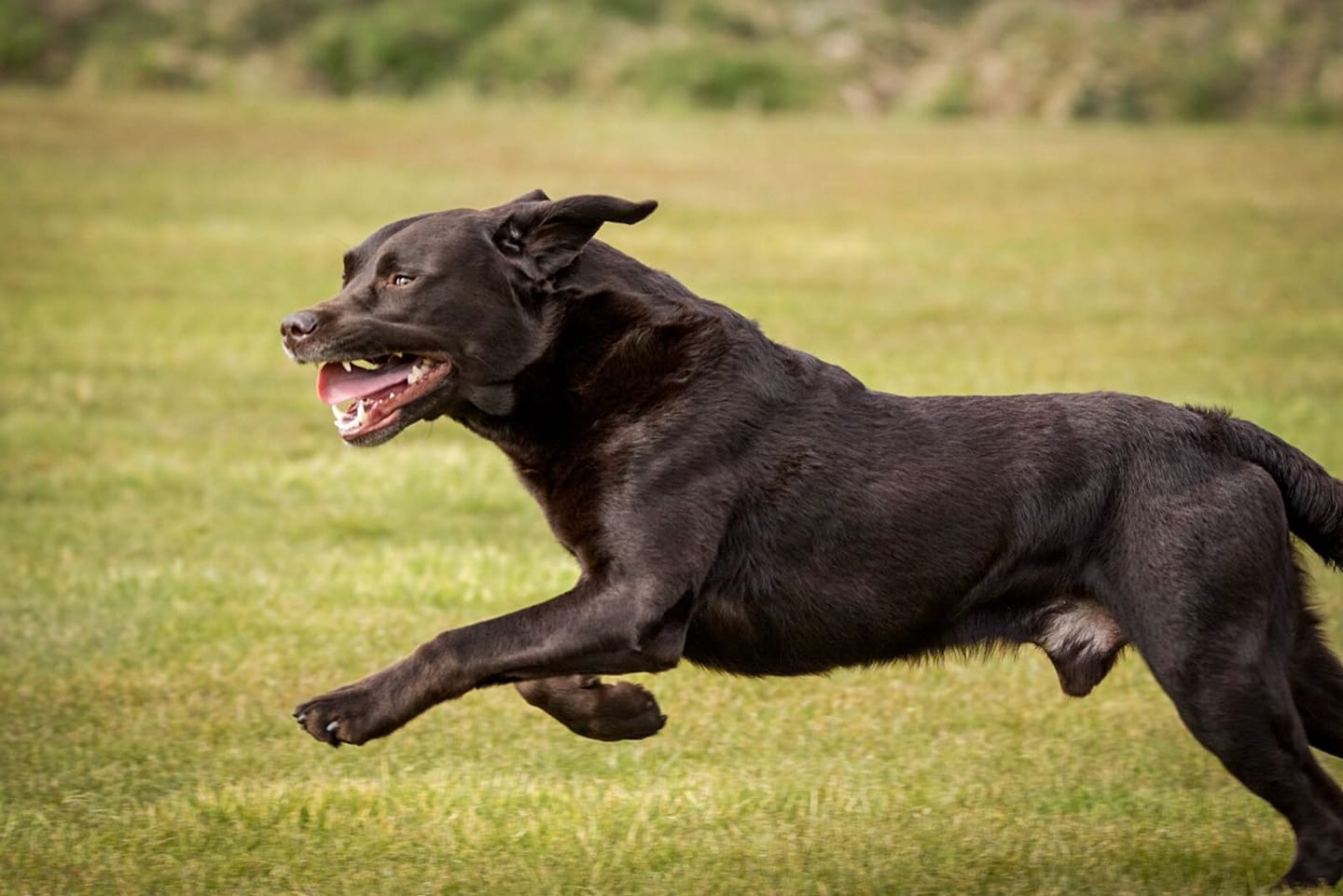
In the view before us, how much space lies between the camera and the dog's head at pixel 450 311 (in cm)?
498

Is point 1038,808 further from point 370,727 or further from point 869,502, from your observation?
point 370,727

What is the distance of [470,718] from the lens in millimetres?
6801

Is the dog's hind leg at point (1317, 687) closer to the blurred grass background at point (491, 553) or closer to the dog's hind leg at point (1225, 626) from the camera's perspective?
the dog's hind leg at point (1225, 626)

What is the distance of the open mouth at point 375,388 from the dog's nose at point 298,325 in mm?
139

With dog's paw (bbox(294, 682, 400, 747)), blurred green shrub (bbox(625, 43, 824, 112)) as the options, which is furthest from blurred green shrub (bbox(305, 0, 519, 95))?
dog's paw (bbox(294, 682, 400, 747))

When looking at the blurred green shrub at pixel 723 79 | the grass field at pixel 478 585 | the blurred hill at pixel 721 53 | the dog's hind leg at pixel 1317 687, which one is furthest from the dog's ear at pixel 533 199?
the blurred hill at pixel 721 53

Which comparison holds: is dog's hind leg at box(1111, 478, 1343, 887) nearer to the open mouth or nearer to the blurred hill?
the open mouth

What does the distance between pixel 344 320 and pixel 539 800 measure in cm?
169

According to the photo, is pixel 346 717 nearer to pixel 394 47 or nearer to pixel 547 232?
pixel 547 232

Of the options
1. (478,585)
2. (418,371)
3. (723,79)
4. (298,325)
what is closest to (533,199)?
(418,371)

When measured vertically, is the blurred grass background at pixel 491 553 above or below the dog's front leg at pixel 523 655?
below

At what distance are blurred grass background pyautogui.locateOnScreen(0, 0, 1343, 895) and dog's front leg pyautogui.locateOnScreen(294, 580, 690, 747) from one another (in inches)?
24.8

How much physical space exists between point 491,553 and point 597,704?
3.77 m

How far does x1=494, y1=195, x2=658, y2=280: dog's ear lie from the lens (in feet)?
16.4
